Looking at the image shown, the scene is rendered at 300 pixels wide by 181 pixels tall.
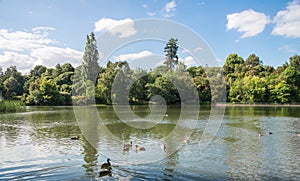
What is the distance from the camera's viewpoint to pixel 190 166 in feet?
36.1

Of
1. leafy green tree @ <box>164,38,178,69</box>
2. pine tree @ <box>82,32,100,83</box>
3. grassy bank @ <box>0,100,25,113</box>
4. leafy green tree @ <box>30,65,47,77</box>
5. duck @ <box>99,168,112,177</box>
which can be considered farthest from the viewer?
leafy green tree @ <box>30,65,47,77</box>

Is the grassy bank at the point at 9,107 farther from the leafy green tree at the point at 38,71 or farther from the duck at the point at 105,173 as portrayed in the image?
the leafy green tree at the point at 38,71

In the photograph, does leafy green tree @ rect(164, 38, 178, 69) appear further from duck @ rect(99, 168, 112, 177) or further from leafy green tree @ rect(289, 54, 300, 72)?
duck @ rect(99, 168, 112, 177)

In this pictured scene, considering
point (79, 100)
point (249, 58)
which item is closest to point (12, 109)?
point (79, 100)

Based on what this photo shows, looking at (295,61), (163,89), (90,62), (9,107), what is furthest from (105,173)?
(295,61)

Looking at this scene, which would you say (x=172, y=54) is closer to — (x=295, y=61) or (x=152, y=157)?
(x=295, y=61)

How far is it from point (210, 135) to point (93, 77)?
4654 centimetres

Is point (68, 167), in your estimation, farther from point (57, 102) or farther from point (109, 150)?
point (57, 102)

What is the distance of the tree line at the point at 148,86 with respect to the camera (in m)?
58.0

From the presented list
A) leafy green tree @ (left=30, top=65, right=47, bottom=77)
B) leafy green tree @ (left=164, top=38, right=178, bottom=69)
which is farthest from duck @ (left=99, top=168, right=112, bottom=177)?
leafy green tree @ (left=30, top=65, right=47, bottom=77)

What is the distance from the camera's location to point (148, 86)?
58312mm

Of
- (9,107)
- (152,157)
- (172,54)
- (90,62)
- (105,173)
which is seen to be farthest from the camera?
(172,54)

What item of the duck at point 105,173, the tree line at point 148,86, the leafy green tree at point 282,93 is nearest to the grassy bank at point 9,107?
the tree line at point 148,86

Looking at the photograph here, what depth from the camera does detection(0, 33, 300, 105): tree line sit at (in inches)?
2282
